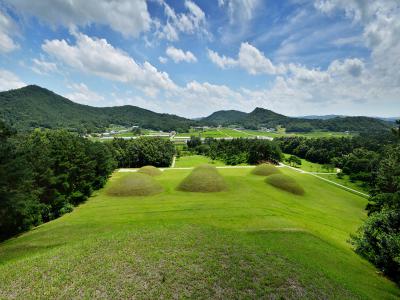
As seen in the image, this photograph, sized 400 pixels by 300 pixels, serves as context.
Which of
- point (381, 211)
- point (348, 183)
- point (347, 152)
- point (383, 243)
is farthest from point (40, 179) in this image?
point (347, 152)

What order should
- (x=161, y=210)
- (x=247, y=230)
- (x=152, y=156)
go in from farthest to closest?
(x=152, y=156)
(x=161, y=210)
(x=247, y=230)

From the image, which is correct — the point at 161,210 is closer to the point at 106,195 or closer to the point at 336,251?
the point at 106,195

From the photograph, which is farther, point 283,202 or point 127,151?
point 127,151

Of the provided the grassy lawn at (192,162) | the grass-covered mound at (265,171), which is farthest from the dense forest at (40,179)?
the grass-covered mound at (265,171)

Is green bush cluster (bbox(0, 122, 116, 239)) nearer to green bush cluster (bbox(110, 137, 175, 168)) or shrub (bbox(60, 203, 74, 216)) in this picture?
shrub (bbox(60, 203, 74, 216))

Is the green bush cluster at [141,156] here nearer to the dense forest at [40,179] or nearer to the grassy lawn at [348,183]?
the dense forest at [40,179]

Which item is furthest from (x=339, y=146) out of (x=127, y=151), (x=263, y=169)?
(x=127, y=151)
